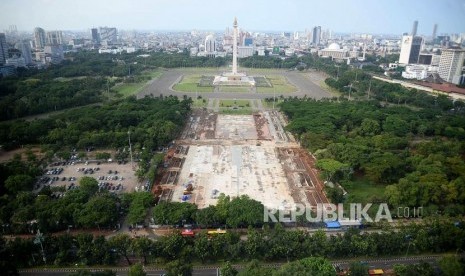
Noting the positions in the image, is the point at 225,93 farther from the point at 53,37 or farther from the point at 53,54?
the point at 53,37

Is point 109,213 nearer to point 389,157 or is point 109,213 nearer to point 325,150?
point 325,150

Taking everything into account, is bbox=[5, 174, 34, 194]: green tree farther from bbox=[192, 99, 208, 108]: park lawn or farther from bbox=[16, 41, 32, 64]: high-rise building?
bbox=[16, 41, 32, 64]: high-rise building

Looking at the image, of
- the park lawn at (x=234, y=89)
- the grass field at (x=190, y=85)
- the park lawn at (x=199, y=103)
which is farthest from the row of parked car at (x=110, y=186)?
the park lawn at (x=234, y=89)

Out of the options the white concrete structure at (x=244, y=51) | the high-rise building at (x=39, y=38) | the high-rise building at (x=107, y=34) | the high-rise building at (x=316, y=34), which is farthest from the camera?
the high-rise building at (x=107, y=34)

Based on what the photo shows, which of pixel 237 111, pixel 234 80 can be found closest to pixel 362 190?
pixel 237 111

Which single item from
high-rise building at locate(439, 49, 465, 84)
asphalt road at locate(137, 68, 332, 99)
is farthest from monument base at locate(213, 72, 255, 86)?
high-rise building at locate(439, 49, 465, 84)

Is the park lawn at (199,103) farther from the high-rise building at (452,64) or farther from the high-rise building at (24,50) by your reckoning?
the high-rise building at (24,50)
